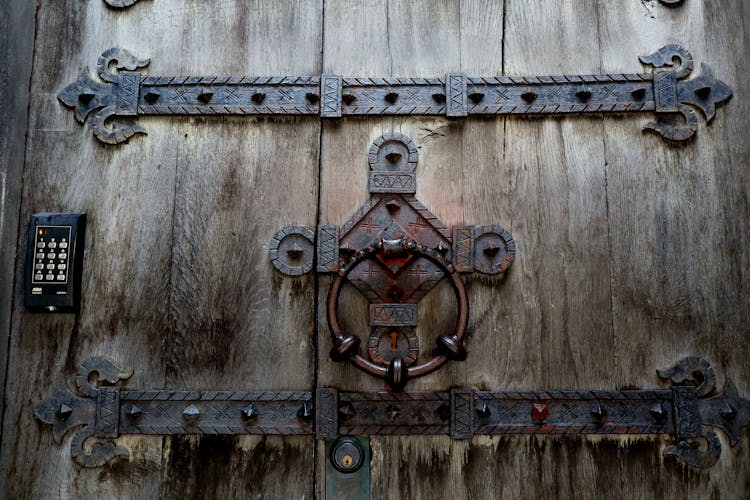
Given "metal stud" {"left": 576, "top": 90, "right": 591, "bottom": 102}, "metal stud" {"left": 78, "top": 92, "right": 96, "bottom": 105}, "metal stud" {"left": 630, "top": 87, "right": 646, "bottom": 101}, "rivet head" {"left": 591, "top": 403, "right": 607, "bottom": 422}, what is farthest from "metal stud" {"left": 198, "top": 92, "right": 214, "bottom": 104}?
"rivet head" {"left": 591, "top": 403, "right": 607, "bottom": 422}

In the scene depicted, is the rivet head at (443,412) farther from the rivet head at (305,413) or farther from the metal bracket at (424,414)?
the rivet head at (305,413)

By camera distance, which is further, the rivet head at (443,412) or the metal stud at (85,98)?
the metal stud at (85,98)

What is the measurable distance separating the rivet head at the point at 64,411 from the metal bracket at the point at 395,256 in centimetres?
48

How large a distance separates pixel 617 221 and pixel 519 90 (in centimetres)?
33

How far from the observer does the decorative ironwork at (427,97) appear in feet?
4.21

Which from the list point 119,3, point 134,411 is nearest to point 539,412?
point 134,411

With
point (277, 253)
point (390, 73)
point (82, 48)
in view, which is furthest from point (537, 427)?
point (82, 48)

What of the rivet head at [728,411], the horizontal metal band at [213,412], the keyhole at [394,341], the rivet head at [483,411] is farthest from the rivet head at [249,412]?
the rivet head at [728,411]

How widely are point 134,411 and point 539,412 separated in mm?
760

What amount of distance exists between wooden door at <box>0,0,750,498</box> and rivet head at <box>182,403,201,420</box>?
5cm

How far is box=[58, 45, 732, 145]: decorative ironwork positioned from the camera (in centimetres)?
128

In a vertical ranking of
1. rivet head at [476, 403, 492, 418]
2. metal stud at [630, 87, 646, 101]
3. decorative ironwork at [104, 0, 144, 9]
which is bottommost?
rivet head at [476, 403, 492, 418]

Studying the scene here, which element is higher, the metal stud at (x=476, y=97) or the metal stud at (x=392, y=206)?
the metal stud at (x=476, y=97)

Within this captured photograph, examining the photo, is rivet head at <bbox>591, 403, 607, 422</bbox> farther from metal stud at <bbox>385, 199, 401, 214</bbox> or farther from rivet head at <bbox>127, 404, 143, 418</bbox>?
rivet head at <bbox>127, 404, 143, 418</bbox>
